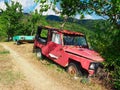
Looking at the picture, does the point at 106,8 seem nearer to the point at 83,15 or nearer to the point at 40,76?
the point at 83,15

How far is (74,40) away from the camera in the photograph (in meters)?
15.2

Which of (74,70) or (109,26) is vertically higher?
(109,26)

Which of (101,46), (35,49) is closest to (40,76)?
(101,46)

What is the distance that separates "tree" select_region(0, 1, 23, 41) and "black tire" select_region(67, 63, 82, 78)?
113 ft

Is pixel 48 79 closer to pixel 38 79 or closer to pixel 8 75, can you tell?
pixel 38 79

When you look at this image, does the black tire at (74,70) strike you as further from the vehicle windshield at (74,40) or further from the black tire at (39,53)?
the black tire at (39,53)

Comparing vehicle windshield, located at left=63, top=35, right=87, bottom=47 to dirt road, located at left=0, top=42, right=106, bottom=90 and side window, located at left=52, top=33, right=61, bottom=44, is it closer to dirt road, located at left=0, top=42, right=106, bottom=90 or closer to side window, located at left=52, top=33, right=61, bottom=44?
side window, located at left=52, top=33, right=61, bottom=44

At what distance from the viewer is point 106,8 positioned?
35.0 ft

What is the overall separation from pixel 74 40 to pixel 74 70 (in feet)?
9.53

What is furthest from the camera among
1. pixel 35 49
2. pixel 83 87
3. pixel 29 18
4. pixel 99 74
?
pixel 29 18

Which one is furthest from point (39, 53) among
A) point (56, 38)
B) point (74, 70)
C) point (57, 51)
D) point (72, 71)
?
point (74, 70)

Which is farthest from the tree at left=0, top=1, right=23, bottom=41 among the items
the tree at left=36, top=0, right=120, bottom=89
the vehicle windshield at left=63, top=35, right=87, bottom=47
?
the tree at left=36, top=0, right=120, bottom=89

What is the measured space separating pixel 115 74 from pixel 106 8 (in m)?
2.69

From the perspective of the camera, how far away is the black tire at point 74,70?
488 inches
